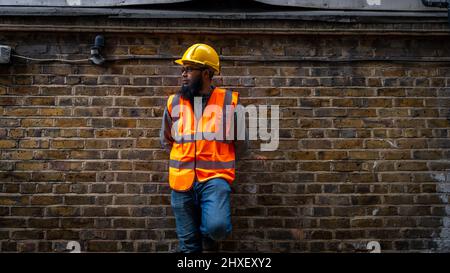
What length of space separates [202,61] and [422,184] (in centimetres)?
235

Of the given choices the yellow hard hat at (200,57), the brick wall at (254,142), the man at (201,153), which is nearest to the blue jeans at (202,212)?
the man at (201,153)

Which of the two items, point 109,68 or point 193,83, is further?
point 109,68

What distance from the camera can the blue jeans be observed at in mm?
2674

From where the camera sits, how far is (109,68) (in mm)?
3549

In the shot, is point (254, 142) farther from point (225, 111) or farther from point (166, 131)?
point (166, 131)

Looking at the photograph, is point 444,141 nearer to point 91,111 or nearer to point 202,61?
point 202,61

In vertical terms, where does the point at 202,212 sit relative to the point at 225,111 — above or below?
below

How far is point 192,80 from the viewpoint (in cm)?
299

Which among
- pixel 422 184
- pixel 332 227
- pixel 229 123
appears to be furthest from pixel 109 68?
pixel 422 184

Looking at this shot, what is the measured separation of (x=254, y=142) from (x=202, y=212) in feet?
3.33

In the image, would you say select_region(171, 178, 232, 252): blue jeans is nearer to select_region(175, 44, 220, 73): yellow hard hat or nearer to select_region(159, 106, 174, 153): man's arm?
select_region(159, 106, 174, 153): man's arm

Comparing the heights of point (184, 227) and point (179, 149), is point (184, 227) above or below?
below

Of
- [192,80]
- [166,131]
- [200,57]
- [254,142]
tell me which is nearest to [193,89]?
[192,80]

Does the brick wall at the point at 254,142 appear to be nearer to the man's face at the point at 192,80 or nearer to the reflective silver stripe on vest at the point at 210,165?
the man's face at the point at 192,80
